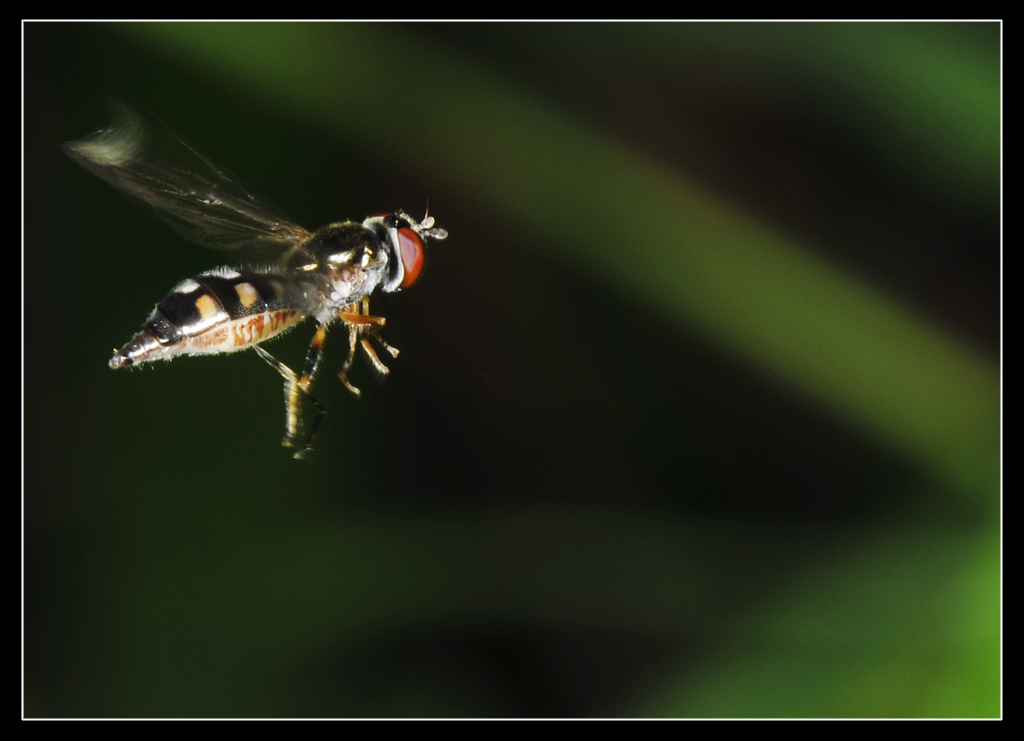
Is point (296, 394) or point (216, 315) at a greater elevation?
point (216, 315)

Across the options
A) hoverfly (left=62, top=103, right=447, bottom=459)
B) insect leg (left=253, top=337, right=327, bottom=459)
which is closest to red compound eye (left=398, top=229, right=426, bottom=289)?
hoverfly (left=62, top=103, right=447, bottom=459)

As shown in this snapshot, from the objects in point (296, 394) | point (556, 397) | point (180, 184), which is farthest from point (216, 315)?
point (556, 397)

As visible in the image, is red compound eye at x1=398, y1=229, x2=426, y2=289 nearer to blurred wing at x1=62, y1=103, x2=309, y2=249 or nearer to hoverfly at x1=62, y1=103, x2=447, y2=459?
hoverfly at x1=62, y1=103, x2=447, y2=459

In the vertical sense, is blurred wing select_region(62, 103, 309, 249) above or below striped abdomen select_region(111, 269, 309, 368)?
above

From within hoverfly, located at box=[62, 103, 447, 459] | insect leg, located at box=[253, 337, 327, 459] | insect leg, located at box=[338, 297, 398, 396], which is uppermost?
hoverfly, located at box=[62, 103, 447, 459]

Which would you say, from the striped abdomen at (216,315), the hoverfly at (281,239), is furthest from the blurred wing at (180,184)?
the striped abdomen at (216,315)

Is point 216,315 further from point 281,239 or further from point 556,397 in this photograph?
point 556,397

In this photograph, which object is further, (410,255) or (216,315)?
(410,255)

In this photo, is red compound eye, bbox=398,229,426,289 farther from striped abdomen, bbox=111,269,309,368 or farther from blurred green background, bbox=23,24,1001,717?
striped abdomen, bbox=111,269,309,368

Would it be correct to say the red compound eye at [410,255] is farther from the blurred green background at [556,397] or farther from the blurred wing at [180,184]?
the blurred wing at [180,184]

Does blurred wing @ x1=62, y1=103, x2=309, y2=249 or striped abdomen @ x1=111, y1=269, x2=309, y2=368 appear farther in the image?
blurred wing @ x1=62, y1=103, x2=309, y2=249
